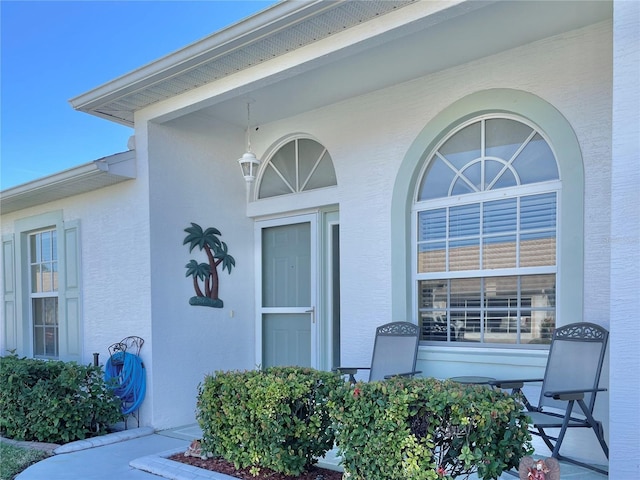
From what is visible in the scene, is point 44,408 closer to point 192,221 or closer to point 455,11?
point 192,221

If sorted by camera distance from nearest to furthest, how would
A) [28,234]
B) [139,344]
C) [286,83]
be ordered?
1. [286,83]
2. [139,344]
3. [28,234]

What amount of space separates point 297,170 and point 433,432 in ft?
12.4

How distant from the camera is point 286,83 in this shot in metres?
4.66

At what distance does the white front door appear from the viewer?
219 inches

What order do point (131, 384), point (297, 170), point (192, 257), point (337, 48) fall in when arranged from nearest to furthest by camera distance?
1. point (337, 48)
2. point (131, 384)
3. point (192, 257)
4. point (297, 170)


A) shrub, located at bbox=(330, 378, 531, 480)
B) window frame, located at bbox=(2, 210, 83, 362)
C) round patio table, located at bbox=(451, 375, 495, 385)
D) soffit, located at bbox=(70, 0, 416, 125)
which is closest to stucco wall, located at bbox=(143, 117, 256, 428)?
soffit, located at bbox=(70, 0, 416, 125)

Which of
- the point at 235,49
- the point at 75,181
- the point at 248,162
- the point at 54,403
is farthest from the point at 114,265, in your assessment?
the point at 235,49

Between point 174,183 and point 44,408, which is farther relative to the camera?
point 174,183

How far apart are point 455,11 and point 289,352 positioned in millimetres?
4079

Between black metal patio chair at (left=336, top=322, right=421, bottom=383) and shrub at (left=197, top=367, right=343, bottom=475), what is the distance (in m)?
1.04

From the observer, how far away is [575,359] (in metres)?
3.53

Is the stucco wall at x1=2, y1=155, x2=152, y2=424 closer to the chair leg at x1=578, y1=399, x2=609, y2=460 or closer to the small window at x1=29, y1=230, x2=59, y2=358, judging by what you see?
the small window at x1=29, y1=230, x2=59, y2=358

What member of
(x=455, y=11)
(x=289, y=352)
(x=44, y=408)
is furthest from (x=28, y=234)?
(x=455, y=11)

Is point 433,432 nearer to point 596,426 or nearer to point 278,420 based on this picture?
point 278,420
